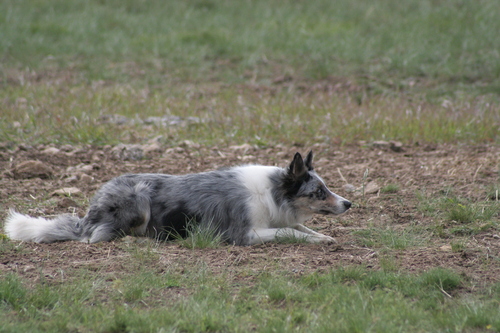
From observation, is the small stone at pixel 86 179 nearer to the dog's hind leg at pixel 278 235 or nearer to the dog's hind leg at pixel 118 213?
the dog's hind leg at pixel 118 213

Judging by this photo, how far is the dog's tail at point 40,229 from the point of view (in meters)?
5.77

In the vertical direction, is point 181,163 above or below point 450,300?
below

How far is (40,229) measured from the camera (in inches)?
229

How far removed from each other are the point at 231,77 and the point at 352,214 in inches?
337

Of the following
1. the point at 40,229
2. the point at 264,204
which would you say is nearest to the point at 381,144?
the point at 264,204

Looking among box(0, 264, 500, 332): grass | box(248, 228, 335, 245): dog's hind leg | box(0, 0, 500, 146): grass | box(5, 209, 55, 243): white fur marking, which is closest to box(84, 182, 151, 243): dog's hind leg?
box(5, 209, 55, 243): white fur marking

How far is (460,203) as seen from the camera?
6.63 m

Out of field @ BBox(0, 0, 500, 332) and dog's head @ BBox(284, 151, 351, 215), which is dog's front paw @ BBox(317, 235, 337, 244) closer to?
field @ BBox(0, 0, 500, 332)

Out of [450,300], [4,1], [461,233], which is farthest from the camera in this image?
[4,1]

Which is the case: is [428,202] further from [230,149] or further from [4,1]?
[4,1]

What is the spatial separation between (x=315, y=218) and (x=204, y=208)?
1548 mm

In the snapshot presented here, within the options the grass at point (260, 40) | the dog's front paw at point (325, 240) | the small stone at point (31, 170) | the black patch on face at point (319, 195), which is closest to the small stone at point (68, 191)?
the small stone at point (31, 170)

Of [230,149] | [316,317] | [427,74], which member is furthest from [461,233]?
[427,74]

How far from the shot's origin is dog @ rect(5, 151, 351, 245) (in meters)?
5.86
